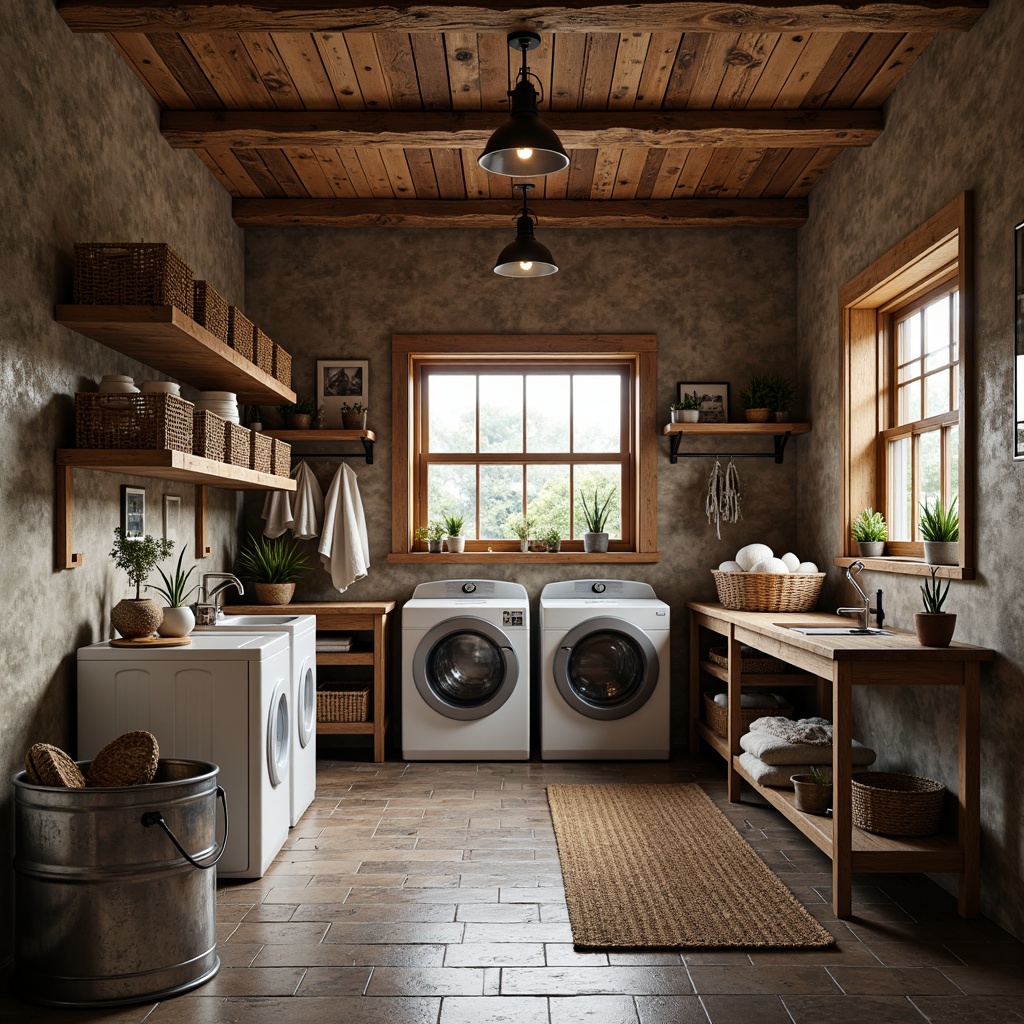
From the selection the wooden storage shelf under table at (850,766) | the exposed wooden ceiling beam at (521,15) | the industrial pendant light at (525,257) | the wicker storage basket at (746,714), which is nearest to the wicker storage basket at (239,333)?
the exposed wooden ceiling beam at (521,15)

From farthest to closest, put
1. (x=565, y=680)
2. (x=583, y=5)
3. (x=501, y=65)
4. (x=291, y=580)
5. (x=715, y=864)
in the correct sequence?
(x=291, y=580) < (x=565, y=680) < (x=501, y=65) < (x=715, y=864) < (x=583, y=5)

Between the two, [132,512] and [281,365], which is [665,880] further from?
[281,365]

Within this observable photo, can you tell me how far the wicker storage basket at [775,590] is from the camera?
4414 millimetres

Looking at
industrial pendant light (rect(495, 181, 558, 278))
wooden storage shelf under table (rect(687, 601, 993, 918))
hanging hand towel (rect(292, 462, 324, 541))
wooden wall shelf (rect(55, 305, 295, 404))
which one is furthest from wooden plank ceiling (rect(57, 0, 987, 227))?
wooden storage shelf under table (rect(687, 601, 993, 918))

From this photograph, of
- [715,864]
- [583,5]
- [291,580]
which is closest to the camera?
[583,5]

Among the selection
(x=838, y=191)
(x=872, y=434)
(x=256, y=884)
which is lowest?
(x=256, y=884)

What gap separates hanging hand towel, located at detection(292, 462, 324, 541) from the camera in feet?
16.6

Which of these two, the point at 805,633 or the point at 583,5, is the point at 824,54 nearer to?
the point at 583,5

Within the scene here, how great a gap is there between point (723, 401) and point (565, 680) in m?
1.77

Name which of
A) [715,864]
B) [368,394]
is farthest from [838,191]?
[715,864]

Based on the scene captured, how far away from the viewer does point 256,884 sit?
122 inches

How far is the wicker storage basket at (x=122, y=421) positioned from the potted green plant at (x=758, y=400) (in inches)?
123

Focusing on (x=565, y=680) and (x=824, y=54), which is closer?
(x=824, y=54)

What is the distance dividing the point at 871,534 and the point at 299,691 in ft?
8.09
